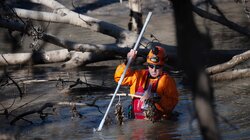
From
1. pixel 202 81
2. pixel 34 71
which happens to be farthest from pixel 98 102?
pixel 202 81

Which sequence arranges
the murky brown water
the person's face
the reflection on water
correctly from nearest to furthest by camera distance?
the reflection on water < the murky brown water < the person's face

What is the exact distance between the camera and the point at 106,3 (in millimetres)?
23781

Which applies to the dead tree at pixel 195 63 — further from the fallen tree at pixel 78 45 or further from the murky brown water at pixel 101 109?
the fallen tree at pixel 78 45

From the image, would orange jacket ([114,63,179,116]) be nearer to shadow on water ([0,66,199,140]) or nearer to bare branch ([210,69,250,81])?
shadow on water ([0,66,199,140])

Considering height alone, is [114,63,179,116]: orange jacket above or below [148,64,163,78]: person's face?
below

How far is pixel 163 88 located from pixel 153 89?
5.9 inches

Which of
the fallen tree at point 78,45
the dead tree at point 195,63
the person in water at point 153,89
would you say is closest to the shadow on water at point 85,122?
the person in water at point 153,89

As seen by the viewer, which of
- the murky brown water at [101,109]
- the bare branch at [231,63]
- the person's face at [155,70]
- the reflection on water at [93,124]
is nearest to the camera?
the reflection on water at [93,124]

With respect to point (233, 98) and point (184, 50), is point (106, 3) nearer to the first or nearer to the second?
point (233, 98)

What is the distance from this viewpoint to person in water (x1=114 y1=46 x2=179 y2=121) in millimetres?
9422

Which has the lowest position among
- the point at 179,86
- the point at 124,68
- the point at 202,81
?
the point at 179,86

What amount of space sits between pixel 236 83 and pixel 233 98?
44.9 inches

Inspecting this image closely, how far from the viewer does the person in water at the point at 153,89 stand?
9422mm

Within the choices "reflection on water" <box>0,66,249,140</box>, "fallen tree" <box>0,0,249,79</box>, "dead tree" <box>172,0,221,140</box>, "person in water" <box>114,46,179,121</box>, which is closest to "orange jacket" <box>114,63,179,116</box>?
"person in water" <box>114,46,179,121</box>
